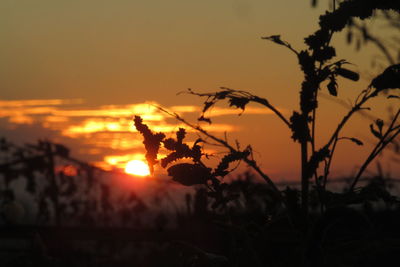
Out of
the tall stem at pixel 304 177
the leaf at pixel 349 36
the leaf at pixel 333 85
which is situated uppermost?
the leaf at pixel 349 36

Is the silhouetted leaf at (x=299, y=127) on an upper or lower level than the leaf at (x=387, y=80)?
lower

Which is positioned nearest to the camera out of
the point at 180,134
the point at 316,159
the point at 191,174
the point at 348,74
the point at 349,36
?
the point at 316,159

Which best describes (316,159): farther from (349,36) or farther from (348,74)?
(349,36)

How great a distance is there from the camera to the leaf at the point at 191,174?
365 centimetres

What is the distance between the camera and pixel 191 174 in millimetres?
3652

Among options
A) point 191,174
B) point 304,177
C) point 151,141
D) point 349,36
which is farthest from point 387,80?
point 349,36

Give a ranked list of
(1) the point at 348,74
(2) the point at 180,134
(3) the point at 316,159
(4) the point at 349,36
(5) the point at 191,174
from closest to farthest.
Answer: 1. (3) the point at 316,159
2. (1) the point at 348,74
3. (5) the point at 191,174
4. (2) the point at 180,134
5. (4) the point at 349,36

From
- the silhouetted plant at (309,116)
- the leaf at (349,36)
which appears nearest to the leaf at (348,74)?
the silhouetted plant at (309,116)

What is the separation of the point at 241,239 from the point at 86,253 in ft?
15.7

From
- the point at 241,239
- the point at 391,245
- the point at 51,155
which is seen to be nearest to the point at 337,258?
the point at 391,245

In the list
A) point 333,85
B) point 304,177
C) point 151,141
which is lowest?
point 304,177

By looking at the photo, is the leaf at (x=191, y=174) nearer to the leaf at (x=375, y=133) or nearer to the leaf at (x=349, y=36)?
the leaf at (x=375, y=133)

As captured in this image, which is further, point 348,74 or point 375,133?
point 375,133

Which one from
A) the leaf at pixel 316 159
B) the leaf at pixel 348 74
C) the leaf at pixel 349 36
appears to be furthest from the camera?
the leaf at pixel 349 36
